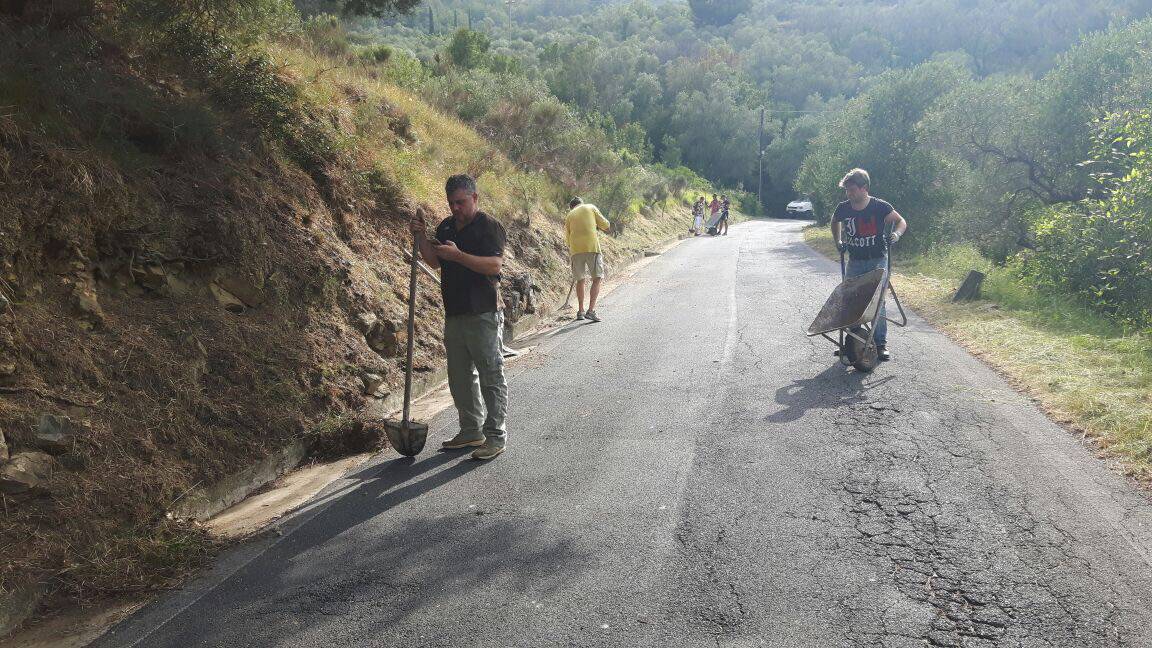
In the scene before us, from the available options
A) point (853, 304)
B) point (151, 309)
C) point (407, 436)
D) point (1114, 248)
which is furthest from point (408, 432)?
point (1114, 248)

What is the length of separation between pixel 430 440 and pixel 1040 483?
170 inches

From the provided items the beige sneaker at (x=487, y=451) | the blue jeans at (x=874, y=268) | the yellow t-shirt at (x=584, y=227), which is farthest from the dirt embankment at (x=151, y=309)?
the blue jeans at (x=874, y=268)

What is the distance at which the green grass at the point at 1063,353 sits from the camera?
581cm

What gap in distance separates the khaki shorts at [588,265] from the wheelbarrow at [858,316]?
466 centimetres

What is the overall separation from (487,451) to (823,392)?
3.24 meters

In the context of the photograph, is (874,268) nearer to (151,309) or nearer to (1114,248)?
(1114,248)

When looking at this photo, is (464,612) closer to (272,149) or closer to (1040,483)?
(1040,483)

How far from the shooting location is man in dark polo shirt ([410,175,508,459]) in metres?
5.65

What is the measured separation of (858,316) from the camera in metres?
7.60

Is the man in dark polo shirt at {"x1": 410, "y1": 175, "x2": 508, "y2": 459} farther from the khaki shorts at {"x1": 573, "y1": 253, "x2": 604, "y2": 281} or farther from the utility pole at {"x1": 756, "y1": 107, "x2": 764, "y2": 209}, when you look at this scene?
the utility pole at {"x1": 756, "y1": 107, "x2": 764, "y2": 209}

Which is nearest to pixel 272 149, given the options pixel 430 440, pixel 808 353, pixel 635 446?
pixel 430 440

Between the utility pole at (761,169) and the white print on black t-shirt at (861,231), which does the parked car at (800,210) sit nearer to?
the utility pole at (761,169)

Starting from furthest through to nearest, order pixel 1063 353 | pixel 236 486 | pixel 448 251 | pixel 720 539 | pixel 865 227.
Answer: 1. pixel 1063 353
2. pixel 865 227
3. pixel 448 251
4. pixel 236 486
5. pixel 720 539

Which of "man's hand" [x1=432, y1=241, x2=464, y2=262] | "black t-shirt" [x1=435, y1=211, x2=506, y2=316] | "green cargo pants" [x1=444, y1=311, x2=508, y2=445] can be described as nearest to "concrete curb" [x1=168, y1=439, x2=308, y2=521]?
"green cargo pants" [x1=444, y1=311, x2=508, y2=445]
